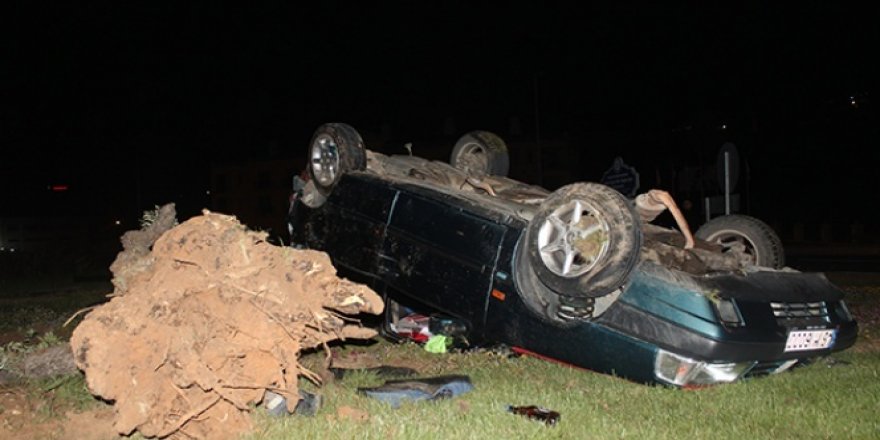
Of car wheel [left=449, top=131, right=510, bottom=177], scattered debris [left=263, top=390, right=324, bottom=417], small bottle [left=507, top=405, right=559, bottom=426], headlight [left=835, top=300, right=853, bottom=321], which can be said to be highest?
car wheel [left=449, top=131, right=510, bottom=177]

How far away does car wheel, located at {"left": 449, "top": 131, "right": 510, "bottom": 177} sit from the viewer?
693 centimetres

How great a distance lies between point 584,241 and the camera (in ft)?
14.2

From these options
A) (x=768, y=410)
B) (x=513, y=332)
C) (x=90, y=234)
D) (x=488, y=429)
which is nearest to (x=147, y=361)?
(x=488, y=429)

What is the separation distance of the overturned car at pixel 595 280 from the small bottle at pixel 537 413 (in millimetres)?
518

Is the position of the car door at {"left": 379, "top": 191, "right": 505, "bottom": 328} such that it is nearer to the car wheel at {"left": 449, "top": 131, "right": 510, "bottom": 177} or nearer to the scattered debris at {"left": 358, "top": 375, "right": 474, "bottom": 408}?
the scattered debris at {"left": 358, "top": 375, "right": 474, "bottom": 408}

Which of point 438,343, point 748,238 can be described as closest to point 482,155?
point 438,343

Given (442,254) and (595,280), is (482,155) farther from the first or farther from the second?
(595,280)

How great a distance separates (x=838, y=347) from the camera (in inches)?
186

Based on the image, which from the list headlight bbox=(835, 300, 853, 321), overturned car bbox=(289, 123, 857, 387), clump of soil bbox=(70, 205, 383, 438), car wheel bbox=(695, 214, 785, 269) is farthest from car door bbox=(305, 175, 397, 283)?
headlight bbox=(835, 300, 853, 321)

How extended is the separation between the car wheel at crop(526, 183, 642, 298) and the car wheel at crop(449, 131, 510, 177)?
94.7 inches

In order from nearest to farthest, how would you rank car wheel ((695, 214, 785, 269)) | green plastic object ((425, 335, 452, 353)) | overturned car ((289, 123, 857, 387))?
overturned car ((289, 123, 857, 387)), car wheel ((695, 214, 785, 269)), green plastic object ((425, 335, 452, 353))

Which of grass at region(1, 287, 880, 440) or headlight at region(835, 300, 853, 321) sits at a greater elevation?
headlight at region(835, 300, 853, 321)

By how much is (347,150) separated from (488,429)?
2883mm

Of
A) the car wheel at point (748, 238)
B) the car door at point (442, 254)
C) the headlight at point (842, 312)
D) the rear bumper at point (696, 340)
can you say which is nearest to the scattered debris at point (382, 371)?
the car door at point (442, 254)
